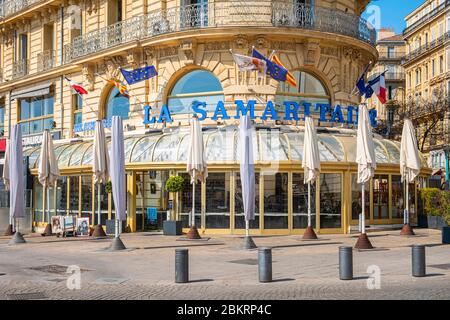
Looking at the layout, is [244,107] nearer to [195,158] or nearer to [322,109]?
[322,109]

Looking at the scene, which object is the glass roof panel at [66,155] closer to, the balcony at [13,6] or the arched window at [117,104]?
the arched window at [117,104]

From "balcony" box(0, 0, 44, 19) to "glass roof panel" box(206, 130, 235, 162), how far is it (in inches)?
631

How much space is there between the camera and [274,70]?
2552cm

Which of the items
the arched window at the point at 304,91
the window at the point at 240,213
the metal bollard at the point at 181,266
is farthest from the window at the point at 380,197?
the metal bollard at the point at 181,266

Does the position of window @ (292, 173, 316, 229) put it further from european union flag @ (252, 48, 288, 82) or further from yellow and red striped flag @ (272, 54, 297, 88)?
european union flag @ (252, 48, 288, 82)

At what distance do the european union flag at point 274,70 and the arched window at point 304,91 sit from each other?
1.76 metres

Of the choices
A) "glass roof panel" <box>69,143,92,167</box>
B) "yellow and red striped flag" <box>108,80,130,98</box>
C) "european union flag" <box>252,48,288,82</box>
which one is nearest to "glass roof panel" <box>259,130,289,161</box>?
"european union flag" <box>252,48,288,82</box>

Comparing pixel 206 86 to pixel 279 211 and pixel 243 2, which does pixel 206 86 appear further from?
pixel 279 211

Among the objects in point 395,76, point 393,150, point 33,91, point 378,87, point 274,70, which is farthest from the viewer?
point 395,76

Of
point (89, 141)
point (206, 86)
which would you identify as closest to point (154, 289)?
point (206, 86)

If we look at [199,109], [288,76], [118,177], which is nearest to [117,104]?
[199,109]

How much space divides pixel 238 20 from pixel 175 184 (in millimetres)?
7311

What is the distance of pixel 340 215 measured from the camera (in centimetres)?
2577

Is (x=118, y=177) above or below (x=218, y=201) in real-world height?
above
